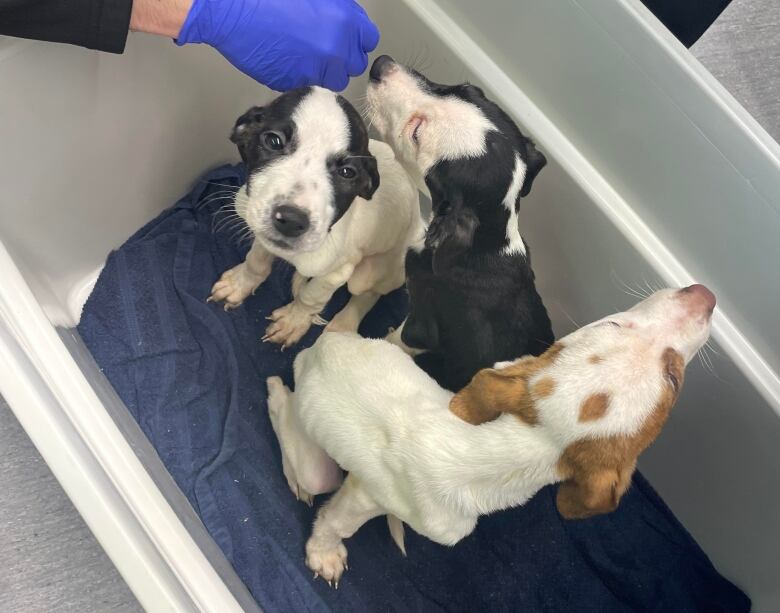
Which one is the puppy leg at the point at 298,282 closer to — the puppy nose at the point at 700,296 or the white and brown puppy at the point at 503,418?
the white and brown puppy at the point at 503,418

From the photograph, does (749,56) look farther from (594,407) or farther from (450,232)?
(594,407)

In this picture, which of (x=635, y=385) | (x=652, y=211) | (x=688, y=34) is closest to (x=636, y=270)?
(x=652, y=211)

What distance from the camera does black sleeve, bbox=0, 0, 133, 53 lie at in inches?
69.0

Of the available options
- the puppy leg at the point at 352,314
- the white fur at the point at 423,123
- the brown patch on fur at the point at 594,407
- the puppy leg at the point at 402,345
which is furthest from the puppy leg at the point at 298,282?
the brown patch on fur at the point at 594,407

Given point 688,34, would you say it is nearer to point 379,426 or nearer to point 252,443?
point 379,426

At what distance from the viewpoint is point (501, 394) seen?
1.76 metres

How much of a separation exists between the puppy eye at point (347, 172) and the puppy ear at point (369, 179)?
0.13 ft

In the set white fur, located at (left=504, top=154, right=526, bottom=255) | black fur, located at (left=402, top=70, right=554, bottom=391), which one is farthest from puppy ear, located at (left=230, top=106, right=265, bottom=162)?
white fur, located at (left=504, top=154, right=526, bottom=255)

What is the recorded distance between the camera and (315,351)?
2195mm

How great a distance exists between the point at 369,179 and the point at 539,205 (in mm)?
756

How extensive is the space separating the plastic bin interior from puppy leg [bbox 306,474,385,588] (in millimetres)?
308

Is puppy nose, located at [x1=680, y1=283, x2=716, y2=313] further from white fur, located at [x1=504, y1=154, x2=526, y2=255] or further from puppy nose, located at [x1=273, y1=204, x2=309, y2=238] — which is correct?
puppy nose, located at [x1=273, y1=204, x2=309, y2=238]

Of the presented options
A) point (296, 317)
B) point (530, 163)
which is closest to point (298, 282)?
point (296, 317)

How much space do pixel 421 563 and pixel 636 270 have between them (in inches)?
48.7
